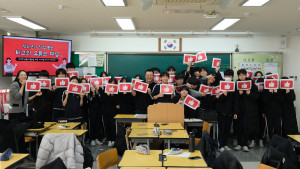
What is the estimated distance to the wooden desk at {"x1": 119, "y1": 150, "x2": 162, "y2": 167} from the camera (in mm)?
2283

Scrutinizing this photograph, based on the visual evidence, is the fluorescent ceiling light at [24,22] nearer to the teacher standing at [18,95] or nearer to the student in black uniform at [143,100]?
the teacher standing at [18,95]

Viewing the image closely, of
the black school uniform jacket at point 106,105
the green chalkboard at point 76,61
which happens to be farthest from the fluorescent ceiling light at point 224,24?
the green chalkboard at point 76,61

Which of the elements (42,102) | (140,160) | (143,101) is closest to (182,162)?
(140,160)

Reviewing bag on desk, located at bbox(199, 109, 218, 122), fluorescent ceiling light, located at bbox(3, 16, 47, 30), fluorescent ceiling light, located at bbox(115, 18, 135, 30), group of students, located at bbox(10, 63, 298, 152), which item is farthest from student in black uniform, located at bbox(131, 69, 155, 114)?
fluorescent ceiling light, located at bbox(3, 16, 47, 30)

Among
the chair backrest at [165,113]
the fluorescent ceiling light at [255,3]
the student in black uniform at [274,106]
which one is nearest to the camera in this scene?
the fluorescent ceiling light at [255,3]

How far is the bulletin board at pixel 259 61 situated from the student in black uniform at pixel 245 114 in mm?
2049

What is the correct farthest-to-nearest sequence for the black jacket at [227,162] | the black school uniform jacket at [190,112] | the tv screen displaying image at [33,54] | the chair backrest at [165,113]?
the tv screen displaying image at [33,54], the black school uniform jacket at [190,112], the chair backrest at [165,113], the black jacket at [227,162]

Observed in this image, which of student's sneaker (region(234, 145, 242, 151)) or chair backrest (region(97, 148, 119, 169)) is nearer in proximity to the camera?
chair backrest (region(97, 148, 119, 169))

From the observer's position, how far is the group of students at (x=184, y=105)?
15.4 ft

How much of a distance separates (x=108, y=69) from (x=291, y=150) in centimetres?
534

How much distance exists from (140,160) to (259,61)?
5.85 meters

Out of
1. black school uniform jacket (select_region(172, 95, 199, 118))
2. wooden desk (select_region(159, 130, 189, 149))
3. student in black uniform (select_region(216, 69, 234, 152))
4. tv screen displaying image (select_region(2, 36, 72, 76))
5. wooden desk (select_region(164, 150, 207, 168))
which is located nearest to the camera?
wooden desk (select_region(164, 150, 207, 168))

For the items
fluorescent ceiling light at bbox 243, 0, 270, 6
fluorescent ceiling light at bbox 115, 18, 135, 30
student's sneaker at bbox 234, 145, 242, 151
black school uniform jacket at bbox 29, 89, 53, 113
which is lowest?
student's sneaker at bbox 234, 145, 242, 151

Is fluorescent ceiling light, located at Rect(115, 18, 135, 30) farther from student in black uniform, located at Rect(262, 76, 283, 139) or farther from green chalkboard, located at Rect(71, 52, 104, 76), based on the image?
student in black uniform, located at Rect(262, 76, 283, 139)
